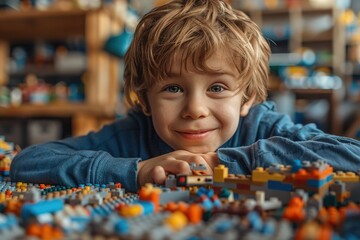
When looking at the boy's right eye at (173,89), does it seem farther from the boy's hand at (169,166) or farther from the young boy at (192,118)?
the boy's hand at (169,166)

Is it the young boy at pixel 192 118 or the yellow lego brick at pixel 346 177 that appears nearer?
the yellow lego brick at pixel 346 177

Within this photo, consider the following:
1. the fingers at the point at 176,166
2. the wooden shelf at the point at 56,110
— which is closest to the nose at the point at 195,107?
the fingers at the point at 176,166

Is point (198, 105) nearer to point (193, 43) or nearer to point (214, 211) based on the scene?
point (193, 43)

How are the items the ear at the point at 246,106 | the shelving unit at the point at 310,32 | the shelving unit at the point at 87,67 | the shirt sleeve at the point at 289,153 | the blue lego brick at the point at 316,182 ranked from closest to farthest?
the blue lego brick at the point at 316,182 → the shirt sleeve at the point at 289,153 → the ear at the point at 246,106 → the shelving unit at the point at 87,67 → the shelving unit at the point at 310,32

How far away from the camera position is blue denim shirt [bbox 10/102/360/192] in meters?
0.67

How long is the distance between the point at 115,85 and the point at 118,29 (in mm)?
461

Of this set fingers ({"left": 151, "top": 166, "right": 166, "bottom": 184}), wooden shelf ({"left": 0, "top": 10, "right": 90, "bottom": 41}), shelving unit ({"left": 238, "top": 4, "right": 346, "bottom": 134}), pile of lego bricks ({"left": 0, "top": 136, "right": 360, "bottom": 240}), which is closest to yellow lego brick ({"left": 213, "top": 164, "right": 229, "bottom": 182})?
pile of lego bricks ({"left": 0, "top": 136, "right": 360, "bottom": 240})

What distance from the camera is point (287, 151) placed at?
0.68 metres

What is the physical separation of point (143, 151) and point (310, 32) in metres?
3.73

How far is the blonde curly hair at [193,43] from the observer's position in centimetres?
81

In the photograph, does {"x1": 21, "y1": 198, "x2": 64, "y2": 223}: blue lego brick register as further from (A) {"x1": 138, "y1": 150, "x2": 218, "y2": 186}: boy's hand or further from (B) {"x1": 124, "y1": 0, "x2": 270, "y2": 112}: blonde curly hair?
Answer: (B) {"x1": 124, "y1": 0, "x2": 270, "y2": 112}: blonde curly hair

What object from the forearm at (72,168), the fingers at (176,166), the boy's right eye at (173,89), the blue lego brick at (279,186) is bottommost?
the forearm at (72,168)

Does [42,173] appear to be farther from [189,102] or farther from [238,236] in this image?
[238,236]

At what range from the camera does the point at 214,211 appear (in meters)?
0.42
